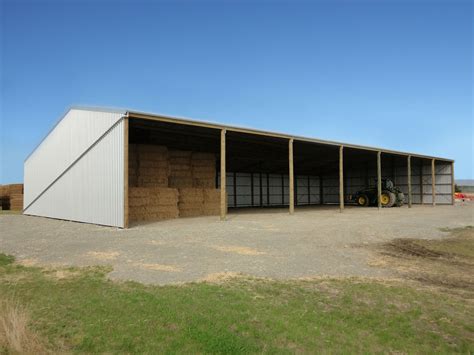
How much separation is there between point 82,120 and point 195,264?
13380 millimetres

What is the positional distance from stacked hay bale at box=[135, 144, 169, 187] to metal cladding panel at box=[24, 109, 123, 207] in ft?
9.90

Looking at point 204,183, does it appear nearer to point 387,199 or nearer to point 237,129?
point 237,129

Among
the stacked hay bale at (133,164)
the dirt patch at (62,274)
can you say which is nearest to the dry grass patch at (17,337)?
the dirt patch at (62,274)

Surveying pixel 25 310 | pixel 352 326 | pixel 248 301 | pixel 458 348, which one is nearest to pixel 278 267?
pixel 248 301

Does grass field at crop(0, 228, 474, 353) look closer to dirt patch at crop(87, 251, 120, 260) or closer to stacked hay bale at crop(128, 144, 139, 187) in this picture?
dirt patch at crop(87, 251, 120, 260)

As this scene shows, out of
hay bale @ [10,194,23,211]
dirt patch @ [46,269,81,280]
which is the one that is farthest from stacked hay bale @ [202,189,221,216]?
hay bale @ [10,194,23,211]

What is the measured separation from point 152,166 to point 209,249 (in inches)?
448

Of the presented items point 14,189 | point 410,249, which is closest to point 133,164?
point 410,249

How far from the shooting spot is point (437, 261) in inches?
340

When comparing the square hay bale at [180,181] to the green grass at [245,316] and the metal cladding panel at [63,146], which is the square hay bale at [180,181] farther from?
the green grass at [245,316]

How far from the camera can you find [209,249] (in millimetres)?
9727

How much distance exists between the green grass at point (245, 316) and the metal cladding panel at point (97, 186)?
26.8 ft

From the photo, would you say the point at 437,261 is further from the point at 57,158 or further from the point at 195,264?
the point at 57,158

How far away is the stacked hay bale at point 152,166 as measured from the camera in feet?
64.7
